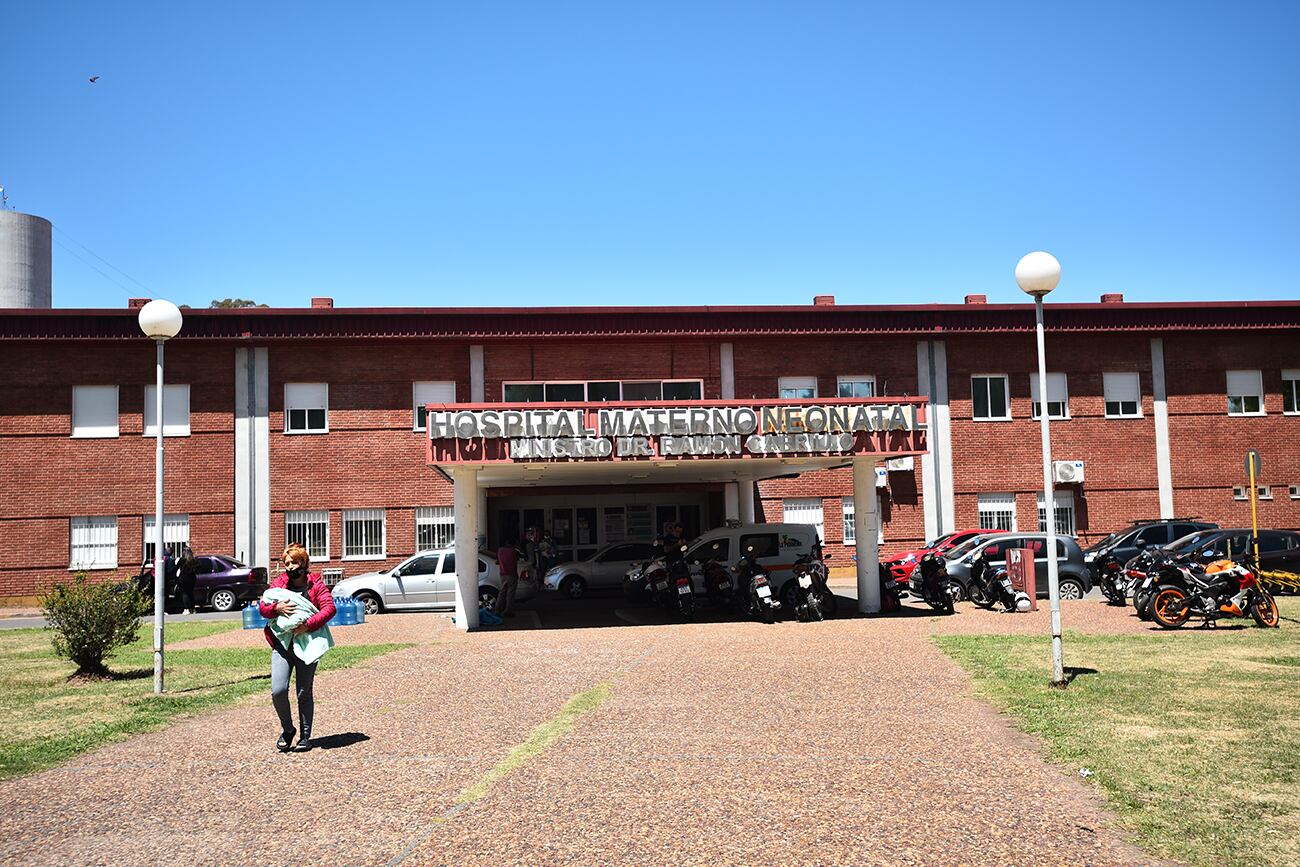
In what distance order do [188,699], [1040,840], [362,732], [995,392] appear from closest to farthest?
[1040,840], [362,732], [188,699], [995,392]

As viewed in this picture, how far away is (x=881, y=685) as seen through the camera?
12.0 m

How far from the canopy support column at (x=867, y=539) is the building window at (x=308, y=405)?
16227mm

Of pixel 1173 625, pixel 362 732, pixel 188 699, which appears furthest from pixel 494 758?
pixel 1173 625

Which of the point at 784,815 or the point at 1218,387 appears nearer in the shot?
the point at 784,815

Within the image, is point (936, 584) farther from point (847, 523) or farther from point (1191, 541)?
point (847, 523)

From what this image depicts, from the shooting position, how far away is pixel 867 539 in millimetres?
20734

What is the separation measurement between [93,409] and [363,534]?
25.8 feet

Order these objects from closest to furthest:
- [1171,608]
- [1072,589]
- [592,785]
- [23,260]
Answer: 1. [592,785]
2. [1171,608]
3. [1072,589]
4. [23,260]

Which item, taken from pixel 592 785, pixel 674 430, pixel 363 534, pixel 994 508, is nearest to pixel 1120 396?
pixel 994 508

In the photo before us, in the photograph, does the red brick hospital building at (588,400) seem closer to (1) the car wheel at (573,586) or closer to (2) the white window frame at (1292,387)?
(2) the white window frame at (1292,387)

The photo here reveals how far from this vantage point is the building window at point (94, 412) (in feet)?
98.7

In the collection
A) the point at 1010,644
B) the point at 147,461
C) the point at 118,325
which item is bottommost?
the point at 1010,644

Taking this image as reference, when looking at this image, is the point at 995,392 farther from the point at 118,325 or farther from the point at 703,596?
the point at 118,325

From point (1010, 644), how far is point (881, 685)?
13.7ft
